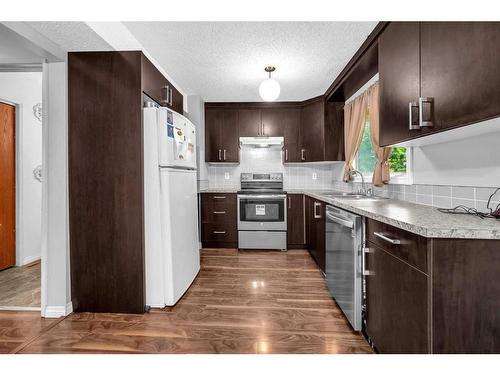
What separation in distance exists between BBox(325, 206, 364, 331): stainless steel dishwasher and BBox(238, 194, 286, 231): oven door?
1.60 meters

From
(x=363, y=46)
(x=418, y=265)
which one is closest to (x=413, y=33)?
(x=363, y=46)

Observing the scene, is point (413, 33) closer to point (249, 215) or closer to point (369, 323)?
point (369, 323)

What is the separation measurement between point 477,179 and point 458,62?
0.74 meters

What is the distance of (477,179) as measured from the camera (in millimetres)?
1562

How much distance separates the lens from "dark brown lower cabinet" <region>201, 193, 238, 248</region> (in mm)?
4105

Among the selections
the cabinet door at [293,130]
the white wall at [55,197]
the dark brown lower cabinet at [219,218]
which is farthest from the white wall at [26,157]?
the cabinet door at [293,130]

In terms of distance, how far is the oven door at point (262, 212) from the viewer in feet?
13.1

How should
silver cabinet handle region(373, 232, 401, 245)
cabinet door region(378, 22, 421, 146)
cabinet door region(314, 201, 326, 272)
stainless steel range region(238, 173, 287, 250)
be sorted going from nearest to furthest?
silver cabinet handle region(373, 232, 401, 245)
cabinet door region(378, 22, 421, 146)
cabinet door region(314, 201, 326, 272)
stainless steel range region(238, 173, 287, 250)

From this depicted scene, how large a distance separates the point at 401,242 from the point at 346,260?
2.46 ft

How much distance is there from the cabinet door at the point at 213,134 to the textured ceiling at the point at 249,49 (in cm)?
83

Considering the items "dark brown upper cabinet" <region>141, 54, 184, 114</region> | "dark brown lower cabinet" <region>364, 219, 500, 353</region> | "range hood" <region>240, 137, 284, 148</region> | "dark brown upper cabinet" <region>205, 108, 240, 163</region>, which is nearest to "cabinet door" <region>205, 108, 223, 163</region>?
"dark brown upper cabinet" <region>205, 108, 240, 163</region>

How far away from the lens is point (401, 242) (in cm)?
124

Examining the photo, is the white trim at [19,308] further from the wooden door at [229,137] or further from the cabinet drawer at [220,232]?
the wooden door at [229,137]

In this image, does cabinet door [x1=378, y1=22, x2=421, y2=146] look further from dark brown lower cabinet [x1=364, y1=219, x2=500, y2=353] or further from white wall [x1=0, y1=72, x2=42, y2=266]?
white wall [x1=0, y1=72, x2=42, y2=266]
